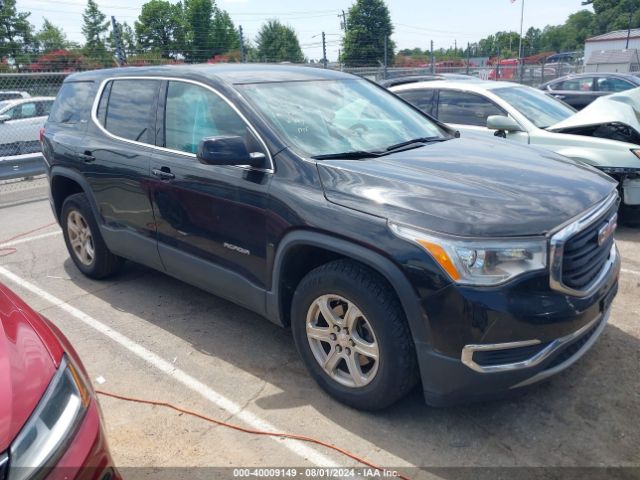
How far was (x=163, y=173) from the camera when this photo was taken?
12.4ft

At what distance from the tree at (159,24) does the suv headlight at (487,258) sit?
169ft

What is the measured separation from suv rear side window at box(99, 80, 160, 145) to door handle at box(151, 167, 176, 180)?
0.88 ft

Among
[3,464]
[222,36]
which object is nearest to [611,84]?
[3,464]

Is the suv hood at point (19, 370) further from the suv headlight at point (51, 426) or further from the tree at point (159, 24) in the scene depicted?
the tree at point (159, 24)

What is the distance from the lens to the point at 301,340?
10.3 feet

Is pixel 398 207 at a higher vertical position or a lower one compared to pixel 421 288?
higher

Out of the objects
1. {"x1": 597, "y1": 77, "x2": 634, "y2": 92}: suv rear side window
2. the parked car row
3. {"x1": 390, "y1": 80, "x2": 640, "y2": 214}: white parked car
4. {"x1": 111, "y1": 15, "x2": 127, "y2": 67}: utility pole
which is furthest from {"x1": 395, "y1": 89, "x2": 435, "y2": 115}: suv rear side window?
{"x1": 111, "y1": 15, "x2": 127, "y2": 67}: utility pole

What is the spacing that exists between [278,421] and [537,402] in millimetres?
1446

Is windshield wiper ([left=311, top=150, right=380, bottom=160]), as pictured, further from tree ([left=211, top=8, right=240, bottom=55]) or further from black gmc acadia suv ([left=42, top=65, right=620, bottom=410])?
tree ([left=211, top=8, right=240, bottom=55])

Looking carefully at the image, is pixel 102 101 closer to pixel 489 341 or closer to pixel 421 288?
pixel 421 288

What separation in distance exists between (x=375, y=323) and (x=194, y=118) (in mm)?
A: 1978

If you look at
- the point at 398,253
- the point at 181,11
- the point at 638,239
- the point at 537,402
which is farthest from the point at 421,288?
the point at 181,11

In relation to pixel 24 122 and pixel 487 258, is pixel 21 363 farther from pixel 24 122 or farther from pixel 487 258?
pixel 24 122

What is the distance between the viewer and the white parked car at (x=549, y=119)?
570 cm
